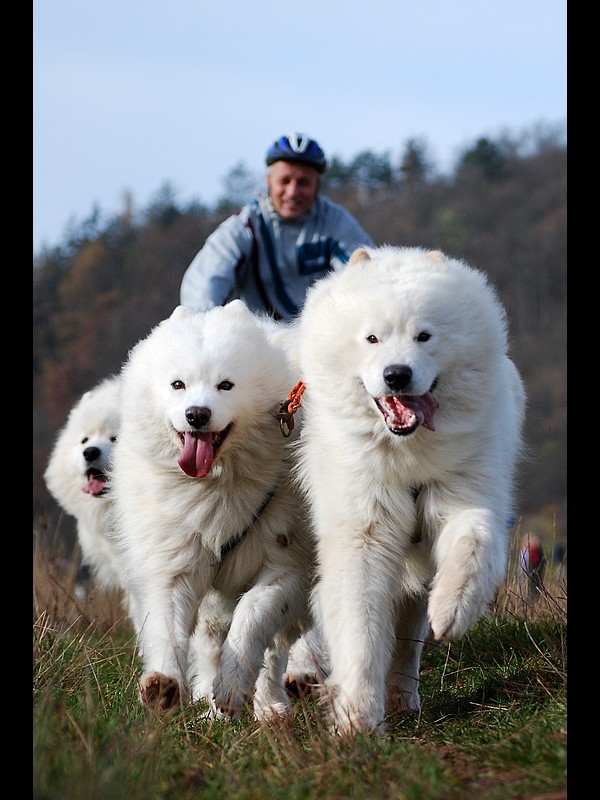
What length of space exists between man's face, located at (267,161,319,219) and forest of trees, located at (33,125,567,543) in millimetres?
30515

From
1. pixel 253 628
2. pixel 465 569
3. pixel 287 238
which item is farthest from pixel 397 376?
pixel 287 238

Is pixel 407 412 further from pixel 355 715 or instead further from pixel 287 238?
pixel 287 238

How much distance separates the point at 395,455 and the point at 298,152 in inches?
128

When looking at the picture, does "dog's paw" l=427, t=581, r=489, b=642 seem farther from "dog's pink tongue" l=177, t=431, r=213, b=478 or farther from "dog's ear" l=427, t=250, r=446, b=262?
"dog's ear" l=427, t=250, r=446, b=262

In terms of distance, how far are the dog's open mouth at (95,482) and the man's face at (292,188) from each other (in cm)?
248

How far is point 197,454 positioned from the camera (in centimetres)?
477

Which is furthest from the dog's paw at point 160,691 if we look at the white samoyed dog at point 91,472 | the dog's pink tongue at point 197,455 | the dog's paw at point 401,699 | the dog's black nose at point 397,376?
the white samoyed dog at point 91,472

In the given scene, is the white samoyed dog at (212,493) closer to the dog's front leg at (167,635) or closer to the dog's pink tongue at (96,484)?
the dog's front leg at (167,635)

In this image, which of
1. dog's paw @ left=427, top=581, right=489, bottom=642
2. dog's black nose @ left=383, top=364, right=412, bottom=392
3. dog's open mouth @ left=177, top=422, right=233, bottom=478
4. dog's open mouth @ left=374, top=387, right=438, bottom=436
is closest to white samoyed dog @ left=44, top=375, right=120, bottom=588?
dog's open mouth @ left=177, top=422, right=233, bottom=478

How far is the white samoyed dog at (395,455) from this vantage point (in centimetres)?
430
